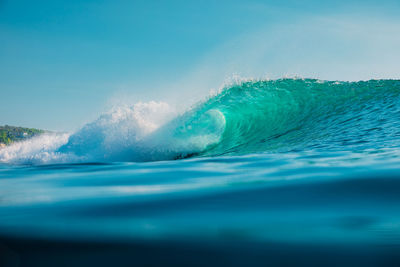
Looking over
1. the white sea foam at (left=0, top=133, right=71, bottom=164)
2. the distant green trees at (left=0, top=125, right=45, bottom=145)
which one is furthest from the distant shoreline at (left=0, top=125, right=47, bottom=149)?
the white sea foam at (left=0, top=133, right=71, bottom=164)

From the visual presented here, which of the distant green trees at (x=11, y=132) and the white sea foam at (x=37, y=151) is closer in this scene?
the white sea foam at (x=37, y=151)

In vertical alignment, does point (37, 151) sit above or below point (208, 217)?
above

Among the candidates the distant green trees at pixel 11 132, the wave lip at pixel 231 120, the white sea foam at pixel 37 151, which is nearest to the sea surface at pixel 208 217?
the wave lip at pixel 231 120

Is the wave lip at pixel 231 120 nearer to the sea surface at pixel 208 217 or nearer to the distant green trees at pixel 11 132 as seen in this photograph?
the sea surface at pixel 208 217

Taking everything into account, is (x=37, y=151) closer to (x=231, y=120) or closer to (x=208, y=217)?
(x=231, y=120)

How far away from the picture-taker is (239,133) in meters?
9.44

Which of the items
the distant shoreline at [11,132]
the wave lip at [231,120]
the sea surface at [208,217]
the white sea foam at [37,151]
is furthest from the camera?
the distant shoreline at [11,132]

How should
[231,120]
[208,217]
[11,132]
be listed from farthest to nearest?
[11,132], [231,120], [208,217]

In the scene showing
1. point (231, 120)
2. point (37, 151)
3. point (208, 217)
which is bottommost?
point (208, 217)

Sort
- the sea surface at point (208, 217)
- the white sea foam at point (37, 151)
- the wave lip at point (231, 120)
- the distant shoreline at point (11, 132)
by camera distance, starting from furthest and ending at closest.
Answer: the distant shoreline at point (11, 132) < the white sea foam at point (37, 151) < the wave lip at point (231, 120) < the sea surface at point (208, 217)

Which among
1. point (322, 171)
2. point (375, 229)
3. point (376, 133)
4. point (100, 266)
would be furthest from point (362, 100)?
point (100, 266)

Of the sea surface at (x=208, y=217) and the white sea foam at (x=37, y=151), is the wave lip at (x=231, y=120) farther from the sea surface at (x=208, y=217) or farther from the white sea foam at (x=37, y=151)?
the sea surface at (x=208, y=217)

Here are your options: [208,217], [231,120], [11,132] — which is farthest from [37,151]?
[11,132]

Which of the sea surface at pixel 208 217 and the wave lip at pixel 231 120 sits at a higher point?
the wave lip at pixel 231 120
